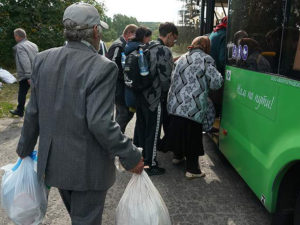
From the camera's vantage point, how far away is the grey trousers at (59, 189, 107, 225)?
6.22 feet

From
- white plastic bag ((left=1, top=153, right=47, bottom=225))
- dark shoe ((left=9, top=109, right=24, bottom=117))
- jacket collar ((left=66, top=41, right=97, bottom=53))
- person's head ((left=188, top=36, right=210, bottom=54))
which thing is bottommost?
dark shoe ((left=9, top=109, right=24, bottom=117))

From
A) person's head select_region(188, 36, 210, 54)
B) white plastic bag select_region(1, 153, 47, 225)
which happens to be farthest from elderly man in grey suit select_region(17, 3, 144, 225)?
person's head select_region(188, 36, 210, 54)

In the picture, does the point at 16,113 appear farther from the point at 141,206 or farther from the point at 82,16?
the point at 82,16

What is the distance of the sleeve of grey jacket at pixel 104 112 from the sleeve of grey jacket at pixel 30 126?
16.8 inches

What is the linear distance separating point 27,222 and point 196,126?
2.25 metres

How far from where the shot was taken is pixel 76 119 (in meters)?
1.73

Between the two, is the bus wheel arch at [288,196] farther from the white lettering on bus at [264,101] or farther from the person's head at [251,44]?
the person's head at [251,44]

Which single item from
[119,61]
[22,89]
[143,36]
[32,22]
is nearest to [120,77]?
[119,61]

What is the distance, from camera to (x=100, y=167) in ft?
6.05

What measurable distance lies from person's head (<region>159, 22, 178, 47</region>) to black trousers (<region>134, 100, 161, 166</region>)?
2.65ft

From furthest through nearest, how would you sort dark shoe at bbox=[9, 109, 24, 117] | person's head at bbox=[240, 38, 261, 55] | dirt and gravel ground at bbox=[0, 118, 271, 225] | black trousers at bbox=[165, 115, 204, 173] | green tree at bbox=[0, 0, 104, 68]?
1. green tree at bbox=[0, 0, 104, 68]
2. dark shoe at bbox=[9, 109, 24, 117]
3. black trousers at bbox=[165, 115, 204, 173]
4. dirt and gravel ground at bbox=[0, 118, 271, 225]
5. person's head at bbox=[240, 38, 261, 55]

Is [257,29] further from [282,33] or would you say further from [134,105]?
[134,105]

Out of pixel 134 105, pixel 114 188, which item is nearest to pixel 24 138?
pixel 114 188

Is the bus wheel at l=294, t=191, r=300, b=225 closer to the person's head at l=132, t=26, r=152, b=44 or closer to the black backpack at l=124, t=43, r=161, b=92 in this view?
the black backpack at l=124, t=43, r=161, b=92
